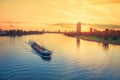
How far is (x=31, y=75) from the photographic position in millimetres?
15664

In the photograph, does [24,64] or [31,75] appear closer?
[31,75]

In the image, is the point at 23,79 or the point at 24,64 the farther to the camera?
the point at 24,64

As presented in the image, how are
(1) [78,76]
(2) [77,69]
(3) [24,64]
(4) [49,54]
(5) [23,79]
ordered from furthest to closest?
1. (4) [49,54]
2. (3) [24,64]
3. (2) [77,69]
4. (1) [78,76]
5. (5) [23,79]

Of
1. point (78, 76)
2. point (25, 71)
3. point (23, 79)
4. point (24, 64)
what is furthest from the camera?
point (24, 64)

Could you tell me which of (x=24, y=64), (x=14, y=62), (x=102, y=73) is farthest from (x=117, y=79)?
(x=14, y=62)

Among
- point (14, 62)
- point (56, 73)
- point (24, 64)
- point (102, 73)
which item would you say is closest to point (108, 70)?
point (102, 73)

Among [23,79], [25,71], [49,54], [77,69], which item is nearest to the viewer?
[23,79]

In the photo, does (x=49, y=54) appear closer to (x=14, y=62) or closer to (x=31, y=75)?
(x=14, y=62)

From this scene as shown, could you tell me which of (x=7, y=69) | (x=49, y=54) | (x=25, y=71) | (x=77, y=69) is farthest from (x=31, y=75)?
(x=49, y=54)

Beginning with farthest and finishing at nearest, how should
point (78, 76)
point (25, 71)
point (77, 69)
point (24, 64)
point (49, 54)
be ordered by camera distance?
1. point (49, 54)
2. point (24, 64)
3. point (77, 69)
4. point (25, 71)
5. point (78, 76)

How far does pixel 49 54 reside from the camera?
22.9 meters

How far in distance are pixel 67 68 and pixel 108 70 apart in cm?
344

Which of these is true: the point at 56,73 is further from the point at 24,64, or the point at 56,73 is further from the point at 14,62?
the point at 14,62

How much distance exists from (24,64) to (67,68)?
392cm
